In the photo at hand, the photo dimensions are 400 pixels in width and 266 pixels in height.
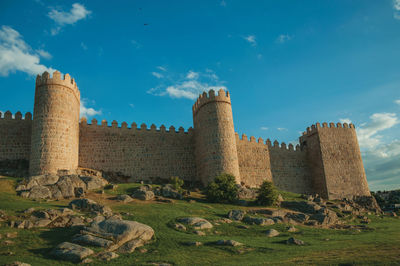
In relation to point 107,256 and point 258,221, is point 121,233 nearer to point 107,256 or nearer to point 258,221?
point 107,256

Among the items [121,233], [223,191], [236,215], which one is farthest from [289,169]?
[121,233]

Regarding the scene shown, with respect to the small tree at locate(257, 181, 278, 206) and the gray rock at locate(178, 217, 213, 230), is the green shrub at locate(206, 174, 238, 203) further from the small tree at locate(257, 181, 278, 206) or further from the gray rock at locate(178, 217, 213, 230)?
the gray rock at locate(178, 217, 213, 230)

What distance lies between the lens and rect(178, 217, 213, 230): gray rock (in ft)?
55.7

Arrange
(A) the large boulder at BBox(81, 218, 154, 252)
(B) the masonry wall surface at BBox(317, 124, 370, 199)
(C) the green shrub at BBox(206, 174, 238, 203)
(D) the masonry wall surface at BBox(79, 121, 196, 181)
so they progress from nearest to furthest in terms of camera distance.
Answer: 1. (A) the large boulder at BBox(81, 218, 154, 252)
2. (C) the green shrub at BBox(206, 174, 238, 203)
3. (D) the masonry wall surface at BBox(79, 121, 196, 181)
4. (B) the masonry wall surface at BBox(317, 124, 370, 199)

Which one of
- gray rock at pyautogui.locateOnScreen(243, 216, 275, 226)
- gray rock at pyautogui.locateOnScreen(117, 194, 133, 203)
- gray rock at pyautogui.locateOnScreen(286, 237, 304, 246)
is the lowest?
gray rock at pyautogui.locateOnScreen(286, 237, 304, 246)

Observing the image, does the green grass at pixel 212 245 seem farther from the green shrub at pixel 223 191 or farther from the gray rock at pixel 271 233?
the green shrub at pixel 223 191

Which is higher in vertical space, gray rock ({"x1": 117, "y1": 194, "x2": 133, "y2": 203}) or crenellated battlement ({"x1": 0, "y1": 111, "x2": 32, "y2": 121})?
crenellated battlement ({"x1": 0, "y1": 111, "x2": 32, "y2": 121})

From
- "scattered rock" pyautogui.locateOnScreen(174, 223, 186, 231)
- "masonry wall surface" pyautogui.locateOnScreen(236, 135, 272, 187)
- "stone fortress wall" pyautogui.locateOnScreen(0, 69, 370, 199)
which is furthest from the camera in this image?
"masonry wall surface" pyautogui.locateOnScreen(236, 135, 272, 187)

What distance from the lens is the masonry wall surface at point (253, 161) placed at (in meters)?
34.2

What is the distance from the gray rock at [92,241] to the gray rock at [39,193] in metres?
8.57

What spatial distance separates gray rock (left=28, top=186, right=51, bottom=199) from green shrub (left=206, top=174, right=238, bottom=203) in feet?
37.6

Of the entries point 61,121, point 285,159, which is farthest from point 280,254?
point 285,159

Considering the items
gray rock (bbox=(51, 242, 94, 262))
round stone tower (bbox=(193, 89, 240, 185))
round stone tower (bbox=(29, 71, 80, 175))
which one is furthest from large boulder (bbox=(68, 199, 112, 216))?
round stone tower (bbox=(193, 89, 240, 185))

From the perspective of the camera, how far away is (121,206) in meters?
19.8
